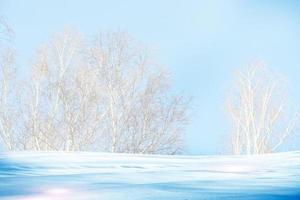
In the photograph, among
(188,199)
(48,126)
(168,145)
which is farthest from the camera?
(48,126)

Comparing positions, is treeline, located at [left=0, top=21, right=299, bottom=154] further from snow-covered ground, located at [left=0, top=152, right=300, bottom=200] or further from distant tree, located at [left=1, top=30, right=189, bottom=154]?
snow-covered ground, located at [left=0, top=152, right=300, bottom=200]

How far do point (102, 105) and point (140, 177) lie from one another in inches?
324

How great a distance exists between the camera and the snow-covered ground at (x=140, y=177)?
0.93 metres

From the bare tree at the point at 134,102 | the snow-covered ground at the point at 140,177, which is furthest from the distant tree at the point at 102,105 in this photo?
the snow-covered ground at the point at 140,177

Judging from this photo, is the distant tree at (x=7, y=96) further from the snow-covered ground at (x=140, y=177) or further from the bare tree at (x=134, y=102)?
the snow-covered ground at (x=140, y=177)

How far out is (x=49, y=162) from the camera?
1.62 metres

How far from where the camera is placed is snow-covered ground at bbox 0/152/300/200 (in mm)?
932

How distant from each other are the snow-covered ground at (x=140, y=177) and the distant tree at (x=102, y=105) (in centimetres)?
701

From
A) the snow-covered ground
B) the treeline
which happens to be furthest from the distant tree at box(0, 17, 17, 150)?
the snow-covered ground

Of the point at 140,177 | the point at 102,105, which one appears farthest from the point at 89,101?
the point at 140,177

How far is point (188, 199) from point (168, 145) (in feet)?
26.1

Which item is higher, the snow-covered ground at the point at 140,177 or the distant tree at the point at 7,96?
the distant tree at the point at 7,96

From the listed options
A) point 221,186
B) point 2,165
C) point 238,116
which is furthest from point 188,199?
point 238,116

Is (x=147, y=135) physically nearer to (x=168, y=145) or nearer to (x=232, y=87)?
(x=168, y=145)
